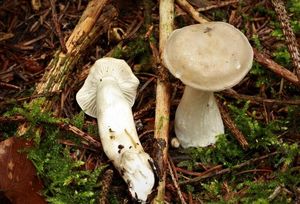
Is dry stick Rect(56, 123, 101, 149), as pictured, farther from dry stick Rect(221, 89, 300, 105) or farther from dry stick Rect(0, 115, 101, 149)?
dry stick Rect(221, 89, 300, 105)

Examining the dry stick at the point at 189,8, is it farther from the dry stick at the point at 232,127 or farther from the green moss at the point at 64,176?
the green moss at the point at 64,176

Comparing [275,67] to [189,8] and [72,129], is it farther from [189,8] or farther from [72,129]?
[72,129]

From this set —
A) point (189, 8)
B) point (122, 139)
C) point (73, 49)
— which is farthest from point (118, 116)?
point (189, 8)

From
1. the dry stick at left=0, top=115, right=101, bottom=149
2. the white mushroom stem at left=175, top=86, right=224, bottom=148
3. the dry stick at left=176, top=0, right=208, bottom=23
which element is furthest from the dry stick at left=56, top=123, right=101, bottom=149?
the dry stick at left=176, top=0, right=208, bottom=23

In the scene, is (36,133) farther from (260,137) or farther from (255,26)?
(255,26)

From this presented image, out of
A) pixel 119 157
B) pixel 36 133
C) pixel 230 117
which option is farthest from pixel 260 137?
pixel 36 133
